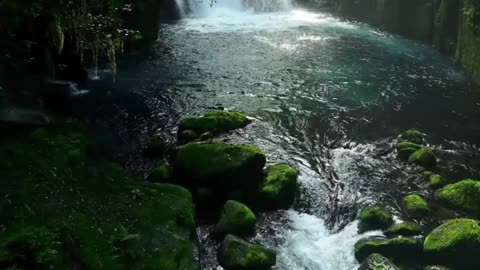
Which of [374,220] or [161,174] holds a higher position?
[161,174]

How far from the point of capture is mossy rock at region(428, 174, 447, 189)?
12406mm

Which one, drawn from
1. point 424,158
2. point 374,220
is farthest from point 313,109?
point 374,220

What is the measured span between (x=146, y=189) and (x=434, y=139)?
10.3 meters

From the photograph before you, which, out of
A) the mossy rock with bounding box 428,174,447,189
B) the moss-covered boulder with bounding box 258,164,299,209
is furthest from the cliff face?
the moss-covered boulder with bounding box 258,164,299,209

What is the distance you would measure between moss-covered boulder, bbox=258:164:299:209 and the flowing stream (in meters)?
0.29

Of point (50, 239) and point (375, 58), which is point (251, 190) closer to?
point (50, 239)

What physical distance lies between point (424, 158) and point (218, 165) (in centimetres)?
637

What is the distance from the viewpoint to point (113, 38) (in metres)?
14.3

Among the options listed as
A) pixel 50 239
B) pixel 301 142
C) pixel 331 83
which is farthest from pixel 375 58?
pixel 50 239

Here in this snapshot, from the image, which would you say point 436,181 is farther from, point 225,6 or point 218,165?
point 225,6

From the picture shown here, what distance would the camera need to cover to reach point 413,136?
49.2 ft

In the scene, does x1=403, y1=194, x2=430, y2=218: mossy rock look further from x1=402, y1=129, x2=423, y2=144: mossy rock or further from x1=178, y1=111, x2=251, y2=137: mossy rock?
x1=178, y1=111, x2=251, y2=137: mossy rock

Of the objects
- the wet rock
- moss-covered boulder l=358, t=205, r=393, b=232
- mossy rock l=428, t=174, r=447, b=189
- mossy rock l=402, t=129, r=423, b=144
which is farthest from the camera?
mossy rock l=402, t=129, r=423, b=144

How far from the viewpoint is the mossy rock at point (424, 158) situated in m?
13.4
